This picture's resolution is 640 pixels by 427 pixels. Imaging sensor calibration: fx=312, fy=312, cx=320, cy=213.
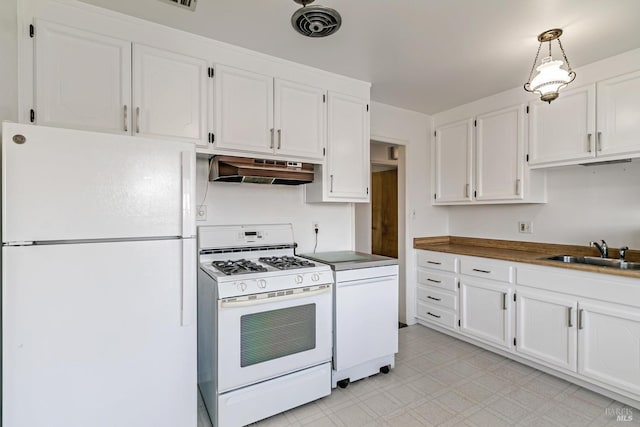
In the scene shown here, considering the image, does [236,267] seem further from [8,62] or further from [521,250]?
[521,250]

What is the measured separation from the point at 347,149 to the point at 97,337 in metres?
2.14

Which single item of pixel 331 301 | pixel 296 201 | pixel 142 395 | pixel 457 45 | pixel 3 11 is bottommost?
pixel 142 395

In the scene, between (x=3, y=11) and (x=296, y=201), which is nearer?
(x=3, y=11)

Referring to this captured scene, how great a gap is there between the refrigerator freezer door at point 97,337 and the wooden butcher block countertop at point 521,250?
100 inches

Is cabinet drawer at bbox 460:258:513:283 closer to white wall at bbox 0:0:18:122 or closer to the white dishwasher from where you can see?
the white dishwasher

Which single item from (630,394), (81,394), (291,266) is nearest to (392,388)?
(291,266)

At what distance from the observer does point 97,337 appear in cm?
140

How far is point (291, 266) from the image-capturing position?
2.17 meters

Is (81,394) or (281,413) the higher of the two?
(81,394)

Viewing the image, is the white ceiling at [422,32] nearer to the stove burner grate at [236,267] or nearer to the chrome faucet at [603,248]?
the chrome faucet at [603,248]

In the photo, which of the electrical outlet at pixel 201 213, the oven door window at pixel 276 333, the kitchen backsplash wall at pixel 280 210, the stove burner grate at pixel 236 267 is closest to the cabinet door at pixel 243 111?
the kitchen backsplash wall at pixel 280 210

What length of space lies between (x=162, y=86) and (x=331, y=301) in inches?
71.1

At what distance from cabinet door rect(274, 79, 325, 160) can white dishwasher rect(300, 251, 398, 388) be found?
900 mm

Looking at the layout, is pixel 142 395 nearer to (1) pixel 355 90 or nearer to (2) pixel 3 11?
(2) pixel 3 11
